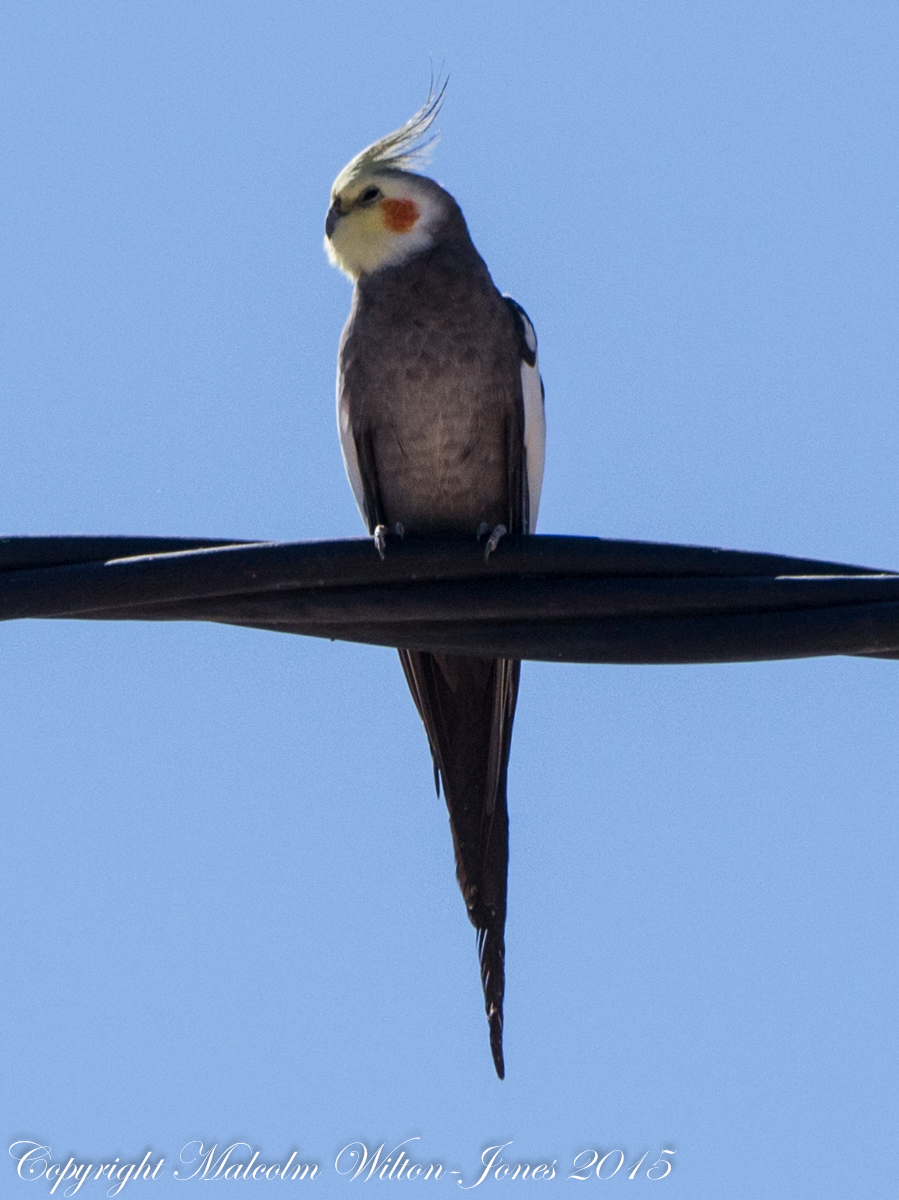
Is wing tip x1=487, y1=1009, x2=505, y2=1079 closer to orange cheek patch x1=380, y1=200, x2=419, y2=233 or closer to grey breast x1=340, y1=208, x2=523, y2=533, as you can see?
grey breast x1=340, y1=208, x2=523, y2=533

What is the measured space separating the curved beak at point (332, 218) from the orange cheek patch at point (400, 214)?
216 mm

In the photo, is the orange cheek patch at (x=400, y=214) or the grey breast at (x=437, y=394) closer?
the grey breast at (x=437, y=394)

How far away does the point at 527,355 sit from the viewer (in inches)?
221

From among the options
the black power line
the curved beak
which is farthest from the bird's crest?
the black power line

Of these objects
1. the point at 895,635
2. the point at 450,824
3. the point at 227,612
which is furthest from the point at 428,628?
the point at 450,824

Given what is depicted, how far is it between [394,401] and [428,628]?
2292 millimetres

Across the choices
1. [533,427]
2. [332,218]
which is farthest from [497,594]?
[332,218]

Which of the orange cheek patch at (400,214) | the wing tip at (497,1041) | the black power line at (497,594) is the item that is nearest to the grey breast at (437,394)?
the orange cheek patch at (400,214)

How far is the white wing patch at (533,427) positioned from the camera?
5496 millimetres

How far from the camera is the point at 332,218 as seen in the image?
6.16 meters

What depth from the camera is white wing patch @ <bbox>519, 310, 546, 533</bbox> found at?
5496mm

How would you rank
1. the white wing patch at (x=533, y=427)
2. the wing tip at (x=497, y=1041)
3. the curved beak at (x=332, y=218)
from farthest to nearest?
the curved beak at (x=332, y=218) → the white wing patch at (x=533, y=427) → the wing tip at (x=497, y=1041)

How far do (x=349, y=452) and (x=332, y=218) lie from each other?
1.17 m

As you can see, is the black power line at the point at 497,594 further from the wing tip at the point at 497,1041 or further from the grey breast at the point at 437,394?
the grey breast at the point at 437,394
